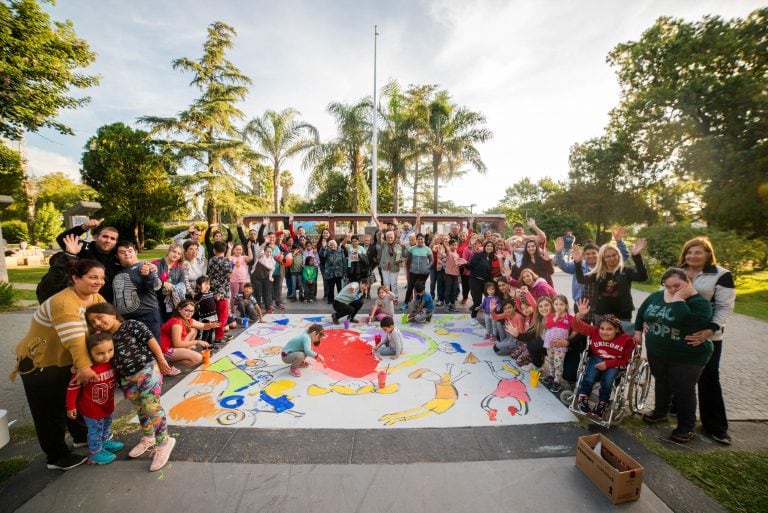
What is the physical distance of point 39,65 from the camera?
33.2 ft

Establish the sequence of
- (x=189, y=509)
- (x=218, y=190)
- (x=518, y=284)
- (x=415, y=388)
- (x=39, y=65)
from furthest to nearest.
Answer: (x=218, y=190) < (x=39, y=65) < (x=518, y=284) < (x=415, y=388) < (x=189, y=509)

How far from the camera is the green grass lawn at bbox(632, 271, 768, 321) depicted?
8.16m

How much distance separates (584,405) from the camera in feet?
11.1

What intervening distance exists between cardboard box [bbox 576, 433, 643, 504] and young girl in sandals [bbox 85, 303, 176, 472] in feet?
11.5

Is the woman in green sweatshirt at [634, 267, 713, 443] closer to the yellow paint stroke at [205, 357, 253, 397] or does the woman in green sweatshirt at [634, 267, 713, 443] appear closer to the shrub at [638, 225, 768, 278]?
the yellow paint stroke at [205, 357, 253, 397]

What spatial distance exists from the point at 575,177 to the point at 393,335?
83.9 feet

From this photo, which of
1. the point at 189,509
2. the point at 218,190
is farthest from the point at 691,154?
the point at 218,190

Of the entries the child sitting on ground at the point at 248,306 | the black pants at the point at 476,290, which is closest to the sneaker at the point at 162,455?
the child sitting on ground at the point at 248,306

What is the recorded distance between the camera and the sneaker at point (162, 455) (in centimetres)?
267

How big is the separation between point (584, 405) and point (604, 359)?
1.74 feet

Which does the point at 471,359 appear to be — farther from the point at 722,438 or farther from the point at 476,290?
the point at 722,438

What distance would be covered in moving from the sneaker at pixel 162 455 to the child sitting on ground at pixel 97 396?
0.42 meters

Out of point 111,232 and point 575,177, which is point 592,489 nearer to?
point 111,232

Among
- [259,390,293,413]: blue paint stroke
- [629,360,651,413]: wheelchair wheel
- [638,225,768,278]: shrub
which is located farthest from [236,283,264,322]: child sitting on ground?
[638,225,768,278]: shrub
